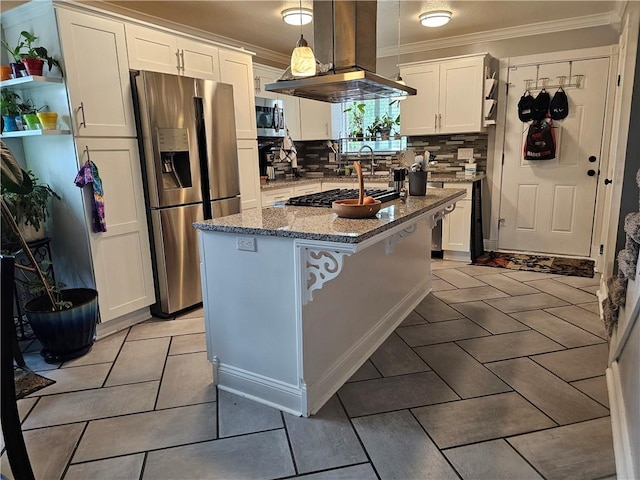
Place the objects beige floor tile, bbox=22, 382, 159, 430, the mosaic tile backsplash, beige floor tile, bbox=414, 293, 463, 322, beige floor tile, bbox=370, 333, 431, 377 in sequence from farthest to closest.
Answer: the mosaic tile backsplash, beige floor tile, bbox=414, 293, 463, 322, beige floor tile, bbox=370, 333, 431, 377, beige floor tile, bbox=22, 382, 159, 430

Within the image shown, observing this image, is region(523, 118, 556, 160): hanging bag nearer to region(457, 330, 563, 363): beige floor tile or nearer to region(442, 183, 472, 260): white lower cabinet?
region(442, 183, 472, 260): white lower cabinet

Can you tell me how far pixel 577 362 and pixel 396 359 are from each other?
3.41ft

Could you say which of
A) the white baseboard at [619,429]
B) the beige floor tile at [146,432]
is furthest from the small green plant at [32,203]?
the white baseboard at [619,429]

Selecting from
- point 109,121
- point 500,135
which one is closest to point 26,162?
point 109,121

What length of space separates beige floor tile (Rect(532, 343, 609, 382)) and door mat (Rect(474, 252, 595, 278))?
167cm

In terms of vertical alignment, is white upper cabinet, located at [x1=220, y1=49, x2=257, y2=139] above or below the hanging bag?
above

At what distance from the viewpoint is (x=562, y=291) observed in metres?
3.59

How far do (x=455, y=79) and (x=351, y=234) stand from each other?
3589 mm

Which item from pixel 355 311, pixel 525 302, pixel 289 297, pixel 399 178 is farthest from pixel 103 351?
pixel 525 302

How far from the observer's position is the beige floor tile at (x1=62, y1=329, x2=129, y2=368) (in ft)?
8.34

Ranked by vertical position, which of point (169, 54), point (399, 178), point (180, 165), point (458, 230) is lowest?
point (458, 230)

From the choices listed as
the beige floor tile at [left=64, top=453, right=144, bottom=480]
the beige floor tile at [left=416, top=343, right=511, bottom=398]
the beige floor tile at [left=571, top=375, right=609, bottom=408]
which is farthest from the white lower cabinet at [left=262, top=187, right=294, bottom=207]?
the beige floor tile at [left=571, top=375, right=609, bottom=408]

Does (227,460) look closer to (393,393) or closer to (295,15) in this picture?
(393,393)

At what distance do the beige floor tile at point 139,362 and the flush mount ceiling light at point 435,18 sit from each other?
351cm
